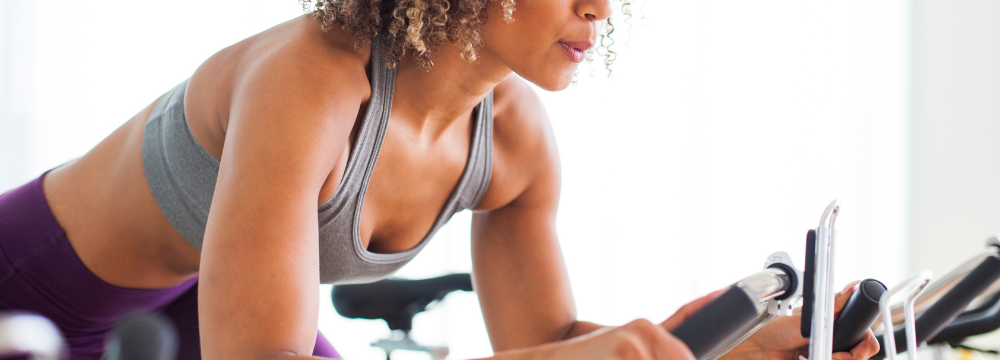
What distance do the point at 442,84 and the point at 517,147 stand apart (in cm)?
23

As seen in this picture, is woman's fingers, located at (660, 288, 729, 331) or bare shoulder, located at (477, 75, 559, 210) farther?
bare shoulder, located at (477, 75, 559, 210)

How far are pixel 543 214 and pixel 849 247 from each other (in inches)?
105

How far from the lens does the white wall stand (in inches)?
110

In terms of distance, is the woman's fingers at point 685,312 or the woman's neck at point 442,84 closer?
the woman's fingers at point 685,312

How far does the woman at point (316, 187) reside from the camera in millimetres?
601

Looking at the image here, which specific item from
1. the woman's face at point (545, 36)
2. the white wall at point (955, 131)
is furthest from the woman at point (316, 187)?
the white wall at point (955, 131)

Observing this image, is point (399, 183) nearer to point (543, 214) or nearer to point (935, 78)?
point (543, 214)

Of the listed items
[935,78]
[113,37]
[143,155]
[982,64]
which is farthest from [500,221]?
[935,78]

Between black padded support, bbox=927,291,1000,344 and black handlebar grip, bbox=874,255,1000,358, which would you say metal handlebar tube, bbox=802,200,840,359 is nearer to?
black handlebar grip, bbox=874,255,1000,358

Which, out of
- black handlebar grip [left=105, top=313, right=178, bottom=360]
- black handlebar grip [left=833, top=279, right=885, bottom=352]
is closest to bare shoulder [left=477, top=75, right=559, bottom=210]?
black handlebar grip [left=833, top=279, right=885, bottom=352]

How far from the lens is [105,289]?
91 cm

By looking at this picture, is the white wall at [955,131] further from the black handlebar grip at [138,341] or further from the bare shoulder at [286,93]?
the black handlebar grip at [138,341]

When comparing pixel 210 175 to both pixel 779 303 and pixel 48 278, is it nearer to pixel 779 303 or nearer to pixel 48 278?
pixel 48 278

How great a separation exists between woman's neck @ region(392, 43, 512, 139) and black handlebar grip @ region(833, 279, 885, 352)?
→ 0.45m
